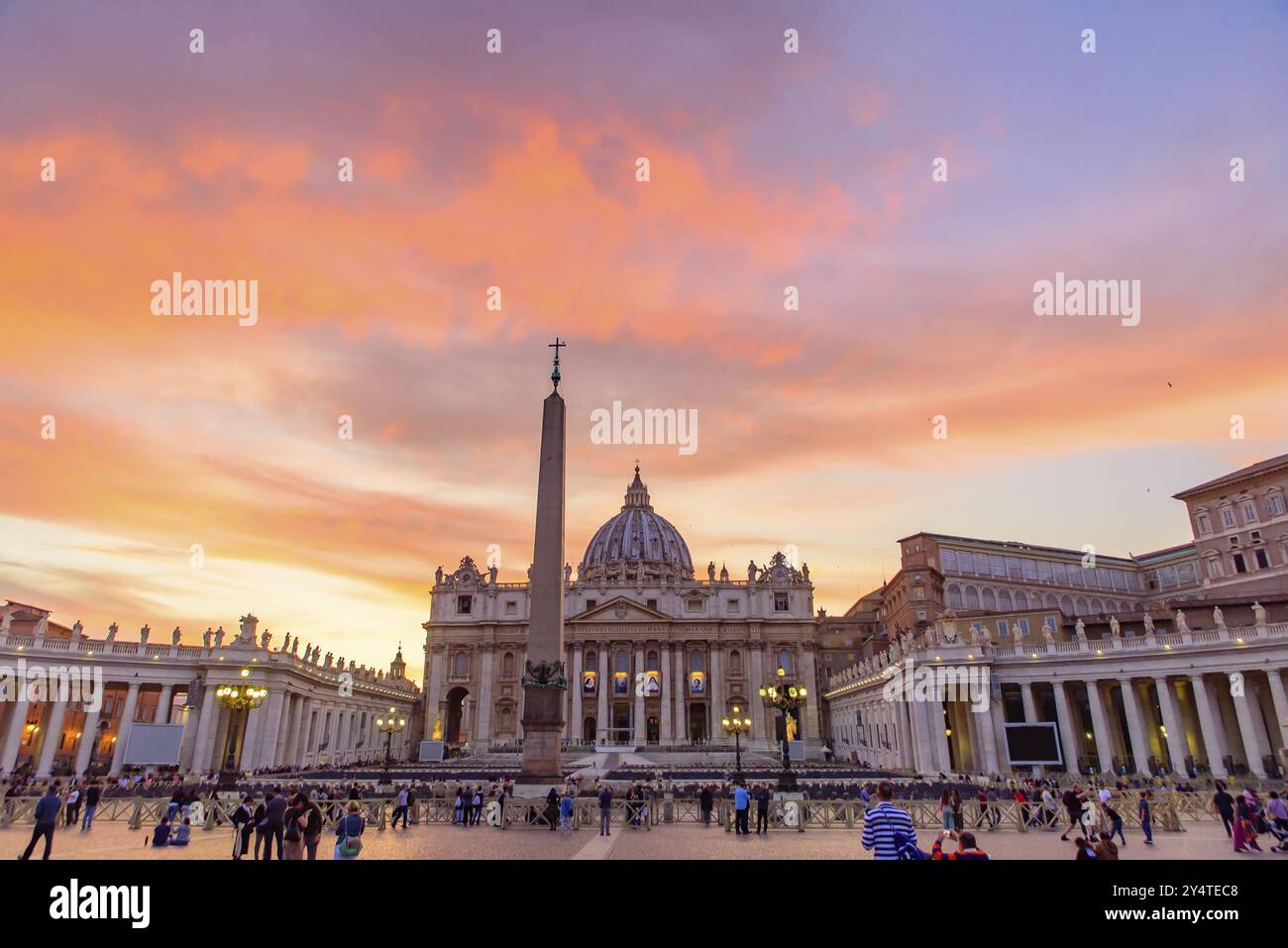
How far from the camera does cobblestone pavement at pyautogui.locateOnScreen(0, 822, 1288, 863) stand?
50.5ft

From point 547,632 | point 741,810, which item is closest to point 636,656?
point 547,632

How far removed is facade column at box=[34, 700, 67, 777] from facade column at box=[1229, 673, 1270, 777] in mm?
64522

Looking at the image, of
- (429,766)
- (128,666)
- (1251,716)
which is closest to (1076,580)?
(1251,716)

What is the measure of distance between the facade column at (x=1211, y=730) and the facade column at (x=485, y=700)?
58342 millimetres

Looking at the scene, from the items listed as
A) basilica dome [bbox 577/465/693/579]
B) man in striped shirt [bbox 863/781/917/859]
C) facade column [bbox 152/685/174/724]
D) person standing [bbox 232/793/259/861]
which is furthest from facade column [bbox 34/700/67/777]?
basilica dome [bbox 577/465/693/579]

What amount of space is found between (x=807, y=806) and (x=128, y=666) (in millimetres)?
45184

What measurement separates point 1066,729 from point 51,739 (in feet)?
198

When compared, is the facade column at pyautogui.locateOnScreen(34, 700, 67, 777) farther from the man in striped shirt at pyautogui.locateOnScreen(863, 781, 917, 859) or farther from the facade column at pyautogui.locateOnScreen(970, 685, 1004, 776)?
the facade column at pyautogui.locateOnScreen(970, 685, 1004, 776)

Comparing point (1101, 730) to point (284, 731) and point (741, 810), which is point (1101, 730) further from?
point (284, 731)

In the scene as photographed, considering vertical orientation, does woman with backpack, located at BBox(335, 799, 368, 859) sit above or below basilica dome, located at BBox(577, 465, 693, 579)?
below

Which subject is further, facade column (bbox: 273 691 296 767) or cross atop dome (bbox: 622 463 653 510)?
cross atop dome (bbox: 622 463 653 510)

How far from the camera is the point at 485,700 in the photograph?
268 feet

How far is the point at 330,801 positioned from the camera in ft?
66.5
